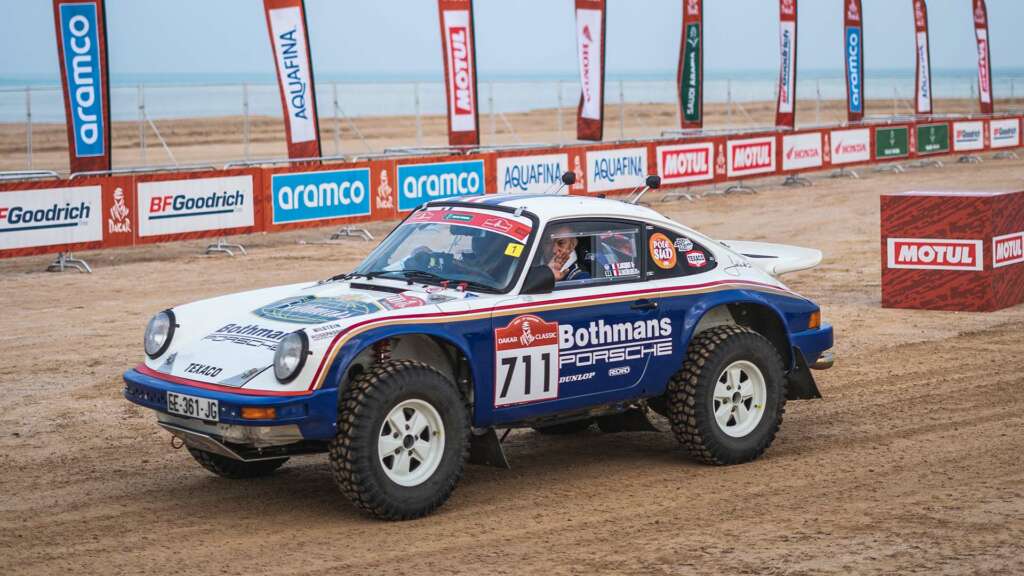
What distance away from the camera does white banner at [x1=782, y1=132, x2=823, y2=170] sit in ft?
101

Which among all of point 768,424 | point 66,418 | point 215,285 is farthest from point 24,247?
point 768,424

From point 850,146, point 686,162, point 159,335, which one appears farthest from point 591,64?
point 159,335

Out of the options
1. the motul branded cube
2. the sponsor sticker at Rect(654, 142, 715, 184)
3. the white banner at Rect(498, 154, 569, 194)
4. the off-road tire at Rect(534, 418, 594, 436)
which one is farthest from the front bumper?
the sponsor sticker at Rect(654, 142, 715, 184)

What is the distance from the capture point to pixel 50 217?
17141mm

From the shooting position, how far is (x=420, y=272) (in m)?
7.66

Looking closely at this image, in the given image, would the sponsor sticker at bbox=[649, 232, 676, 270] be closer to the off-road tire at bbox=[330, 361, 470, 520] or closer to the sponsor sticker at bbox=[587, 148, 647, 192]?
the off-road tire at bbox=[330, 361, 470, 520]

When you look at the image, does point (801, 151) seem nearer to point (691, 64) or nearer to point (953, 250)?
point (691, 64)

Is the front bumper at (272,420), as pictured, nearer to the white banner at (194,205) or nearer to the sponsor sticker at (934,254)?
the sponsor sticker at (934,254)

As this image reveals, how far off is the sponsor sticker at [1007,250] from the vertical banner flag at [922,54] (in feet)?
92.6

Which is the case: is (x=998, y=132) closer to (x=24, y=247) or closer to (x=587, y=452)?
(x=24, y=247)

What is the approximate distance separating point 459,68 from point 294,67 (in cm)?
391

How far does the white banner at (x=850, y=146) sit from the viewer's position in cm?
3294

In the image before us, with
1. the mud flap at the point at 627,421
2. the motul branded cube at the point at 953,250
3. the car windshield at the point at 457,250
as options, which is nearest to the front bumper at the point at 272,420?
the car windshield at the point at 457,250

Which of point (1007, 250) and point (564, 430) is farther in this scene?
point (1007, 250)
